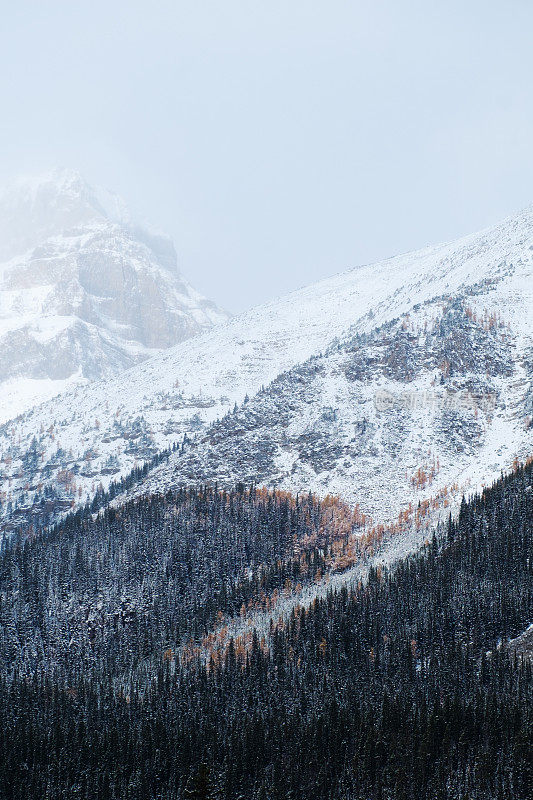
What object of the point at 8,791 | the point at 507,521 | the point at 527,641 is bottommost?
the point at 8,791

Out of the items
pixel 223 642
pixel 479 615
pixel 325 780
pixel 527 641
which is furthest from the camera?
pixel 223 642

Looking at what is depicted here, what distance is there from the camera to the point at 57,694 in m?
170

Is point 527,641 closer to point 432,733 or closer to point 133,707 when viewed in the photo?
point 432,733

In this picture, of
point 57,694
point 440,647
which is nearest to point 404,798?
point 440,647

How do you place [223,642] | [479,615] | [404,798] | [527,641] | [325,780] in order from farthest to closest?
[223,642], [479,615], [527,641], [325,780], [404,798]

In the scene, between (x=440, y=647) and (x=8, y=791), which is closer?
(x=8, y=791)

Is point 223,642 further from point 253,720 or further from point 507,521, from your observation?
point 507,521

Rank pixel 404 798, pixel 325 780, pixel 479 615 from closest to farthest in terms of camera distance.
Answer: pixel 404 798
pixel 325 780
pixel 479 615

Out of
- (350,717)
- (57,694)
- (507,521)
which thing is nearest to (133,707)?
(57,694)

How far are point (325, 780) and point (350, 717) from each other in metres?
16.4

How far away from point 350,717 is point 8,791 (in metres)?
55.5

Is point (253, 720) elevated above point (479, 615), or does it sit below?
below

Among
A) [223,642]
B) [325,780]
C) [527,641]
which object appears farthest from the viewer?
[223,642]

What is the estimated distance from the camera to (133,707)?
159750 mm
